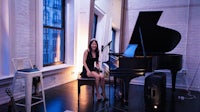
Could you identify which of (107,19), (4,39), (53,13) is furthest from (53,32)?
(4,39)

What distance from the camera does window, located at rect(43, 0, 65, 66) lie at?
461 centimetres

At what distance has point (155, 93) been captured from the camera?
3.12 m

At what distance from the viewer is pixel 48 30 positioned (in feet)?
15.4

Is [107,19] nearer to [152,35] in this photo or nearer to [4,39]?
[152,35]

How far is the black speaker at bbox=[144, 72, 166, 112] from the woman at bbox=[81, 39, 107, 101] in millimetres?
865

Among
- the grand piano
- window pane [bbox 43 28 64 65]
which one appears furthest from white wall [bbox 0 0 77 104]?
the grand piano

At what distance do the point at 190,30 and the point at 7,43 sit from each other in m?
4.07

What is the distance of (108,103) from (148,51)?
4.61ft

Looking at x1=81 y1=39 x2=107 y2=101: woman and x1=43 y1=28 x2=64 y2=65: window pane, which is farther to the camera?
x1=43 y1=28 x2=64 y2=65: window pane

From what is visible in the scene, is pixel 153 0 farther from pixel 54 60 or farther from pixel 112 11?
pixel 54 60

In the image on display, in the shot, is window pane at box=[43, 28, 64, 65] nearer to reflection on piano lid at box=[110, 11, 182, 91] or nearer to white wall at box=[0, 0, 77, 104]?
white wall at box=[0, 0, 77, 104]

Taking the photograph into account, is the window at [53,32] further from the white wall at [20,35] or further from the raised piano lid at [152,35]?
the raised piano lid at [152,35]

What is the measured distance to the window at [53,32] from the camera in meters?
4.61

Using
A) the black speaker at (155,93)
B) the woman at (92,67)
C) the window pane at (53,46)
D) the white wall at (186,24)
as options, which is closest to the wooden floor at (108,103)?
the black speaker at (155,93)
